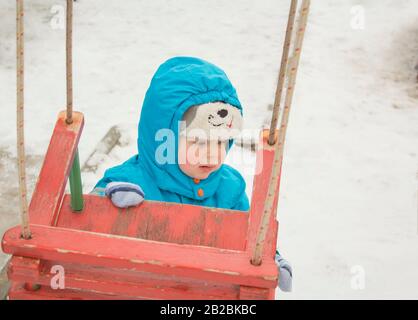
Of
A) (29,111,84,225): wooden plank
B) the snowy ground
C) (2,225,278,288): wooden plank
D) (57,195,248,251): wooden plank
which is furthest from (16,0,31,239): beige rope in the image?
the snowy ground

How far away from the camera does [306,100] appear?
14.7ft

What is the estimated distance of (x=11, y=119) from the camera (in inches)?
155

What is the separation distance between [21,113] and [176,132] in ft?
2.84

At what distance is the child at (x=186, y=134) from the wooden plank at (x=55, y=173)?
46 centimetres

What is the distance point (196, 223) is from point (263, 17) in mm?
4539

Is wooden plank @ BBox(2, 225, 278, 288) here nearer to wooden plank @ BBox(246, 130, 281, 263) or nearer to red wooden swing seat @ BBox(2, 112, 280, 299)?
red wooden swing seat @ BBox(2, 112, 280, 299)

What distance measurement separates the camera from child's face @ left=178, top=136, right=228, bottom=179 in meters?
1.71

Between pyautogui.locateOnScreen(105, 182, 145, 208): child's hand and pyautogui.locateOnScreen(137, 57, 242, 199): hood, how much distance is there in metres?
0.38

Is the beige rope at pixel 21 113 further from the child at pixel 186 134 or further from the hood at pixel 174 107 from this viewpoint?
the hood at pixel 174 107

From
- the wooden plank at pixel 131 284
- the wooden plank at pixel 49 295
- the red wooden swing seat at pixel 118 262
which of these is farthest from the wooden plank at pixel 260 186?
the wooden plank at pixel 49 295

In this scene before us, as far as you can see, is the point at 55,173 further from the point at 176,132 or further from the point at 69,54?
the point at 176,132

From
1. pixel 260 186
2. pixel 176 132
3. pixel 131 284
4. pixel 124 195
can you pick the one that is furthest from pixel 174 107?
pixel 131 284

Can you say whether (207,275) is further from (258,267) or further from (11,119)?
(11,119)

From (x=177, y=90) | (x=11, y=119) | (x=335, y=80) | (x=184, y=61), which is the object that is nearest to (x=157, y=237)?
(x=177, y=90)
